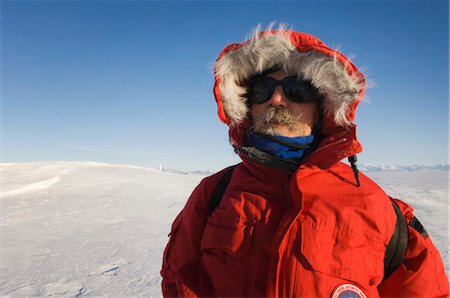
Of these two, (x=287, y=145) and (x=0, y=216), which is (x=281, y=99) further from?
(x=0, y=216)

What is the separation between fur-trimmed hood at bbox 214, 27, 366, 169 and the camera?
1.69 meters

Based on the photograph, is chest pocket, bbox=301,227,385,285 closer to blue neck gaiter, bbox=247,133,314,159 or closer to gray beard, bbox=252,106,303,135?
blue neck gaiter, bbox=247,133,314,159

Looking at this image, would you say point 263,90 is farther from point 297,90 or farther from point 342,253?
point 342,253

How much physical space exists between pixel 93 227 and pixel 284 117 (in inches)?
210

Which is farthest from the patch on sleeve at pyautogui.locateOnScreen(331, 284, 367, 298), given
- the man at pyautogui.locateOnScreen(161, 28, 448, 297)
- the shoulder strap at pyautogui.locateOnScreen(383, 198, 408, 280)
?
the shoulder strap at pyautogui.locateOnScreen(383, 198, 408, 280)

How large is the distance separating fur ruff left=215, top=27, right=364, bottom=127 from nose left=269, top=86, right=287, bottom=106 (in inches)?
5.9

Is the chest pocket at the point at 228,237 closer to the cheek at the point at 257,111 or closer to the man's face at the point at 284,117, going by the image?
the man's face at the point at 284,117

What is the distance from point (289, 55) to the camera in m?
1.79

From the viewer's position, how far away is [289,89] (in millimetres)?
1700

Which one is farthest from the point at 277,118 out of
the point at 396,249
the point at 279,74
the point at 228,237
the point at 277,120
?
the point at 396,249

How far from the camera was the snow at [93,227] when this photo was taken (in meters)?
3.62

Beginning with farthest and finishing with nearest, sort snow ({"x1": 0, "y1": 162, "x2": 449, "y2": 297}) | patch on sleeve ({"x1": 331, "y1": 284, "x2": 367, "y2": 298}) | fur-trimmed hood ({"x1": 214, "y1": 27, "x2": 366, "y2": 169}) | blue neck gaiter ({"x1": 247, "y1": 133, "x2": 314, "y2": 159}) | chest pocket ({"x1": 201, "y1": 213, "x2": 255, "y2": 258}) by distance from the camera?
snow ({"x1": 0, "y1": 162, "x2": 449, "y2": 297}), fur-trimmed hood ({"x1": 214, "y1": 27, "x2": 366, "y2": 169}), blue neck gaiter ({"x1": 247, "y1": 133, "x2": 314, "y2": 159}), chest pocket ({"x1": 201, "y1": 213, "x2": 255, "y2": 258}), patch on sleeve ({"x1": 331, "y1": 284, "x2": 367, "y2": 298})

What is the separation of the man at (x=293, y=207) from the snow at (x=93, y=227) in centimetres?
216

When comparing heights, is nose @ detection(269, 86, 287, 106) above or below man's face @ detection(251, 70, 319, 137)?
above
